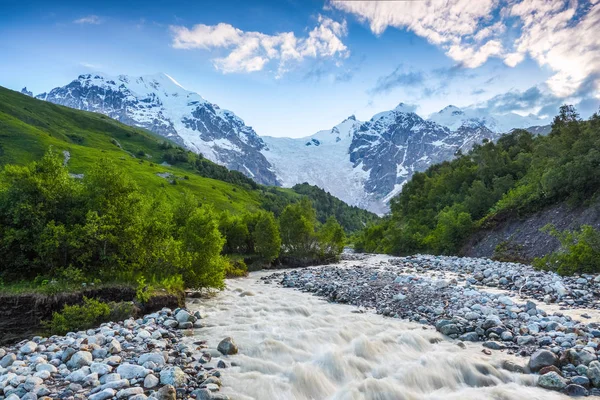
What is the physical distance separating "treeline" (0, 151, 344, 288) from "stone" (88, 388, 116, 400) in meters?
9.74

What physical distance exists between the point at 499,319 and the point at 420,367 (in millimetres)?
5958

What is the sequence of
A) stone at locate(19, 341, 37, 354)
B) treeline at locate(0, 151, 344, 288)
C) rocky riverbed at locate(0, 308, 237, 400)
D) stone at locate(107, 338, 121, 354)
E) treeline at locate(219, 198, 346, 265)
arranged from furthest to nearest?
Answer: treeline at locate(219, 198, 346, 265)
treeline at locate(0, 151, 344, 288)
stone at locate(19, 341, 37, 354)
stone at locate(107, 338, 121, 354)
rocky riverbed at locate(0, 308, 237, 400)

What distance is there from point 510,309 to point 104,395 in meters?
16.9

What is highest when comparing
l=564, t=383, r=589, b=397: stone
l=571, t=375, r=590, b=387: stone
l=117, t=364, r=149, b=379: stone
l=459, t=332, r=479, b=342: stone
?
l=571, t=375, r=590, b=387: stone

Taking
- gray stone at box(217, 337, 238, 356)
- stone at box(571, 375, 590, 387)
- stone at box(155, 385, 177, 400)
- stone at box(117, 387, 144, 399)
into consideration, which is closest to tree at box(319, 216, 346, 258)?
gray stone at box(217, 337, 238, 356)

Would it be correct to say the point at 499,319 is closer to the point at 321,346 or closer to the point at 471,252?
the point at 321,346

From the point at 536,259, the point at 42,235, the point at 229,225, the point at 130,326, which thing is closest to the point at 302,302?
the point at 130,326

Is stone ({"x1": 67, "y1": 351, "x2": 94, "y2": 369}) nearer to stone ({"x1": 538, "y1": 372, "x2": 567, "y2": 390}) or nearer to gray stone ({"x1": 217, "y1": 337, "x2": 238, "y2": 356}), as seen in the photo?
gray stone ({"x1": 217, "y1": 337, "x2": 238, "y2": 356})

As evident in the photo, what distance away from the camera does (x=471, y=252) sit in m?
43.1

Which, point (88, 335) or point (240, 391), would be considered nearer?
point (240, 391)

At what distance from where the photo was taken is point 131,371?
1001cm

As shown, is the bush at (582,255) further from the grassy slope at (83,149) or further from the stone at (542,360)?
the grassy slope at (83,149)

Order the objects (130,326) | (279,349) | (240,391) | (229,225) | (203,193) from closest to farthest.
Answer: (240,391) < (279,349) < (130,326) < (229,225) < (203,193)

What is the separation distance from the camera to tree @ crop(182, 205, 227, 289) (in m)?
21.9
